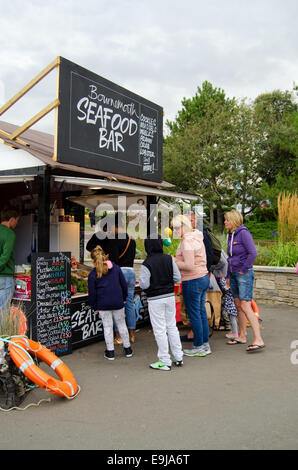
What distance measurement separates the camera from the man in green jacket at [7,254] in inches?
199

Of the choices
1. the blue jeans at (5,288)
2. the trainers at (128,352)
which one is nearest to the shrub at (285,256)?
the trainers at (128,352)

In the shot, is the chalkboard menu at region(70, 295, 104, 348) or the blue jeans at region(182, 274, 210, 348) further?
the chalkboard menu at region(70, 295, 104, 348)

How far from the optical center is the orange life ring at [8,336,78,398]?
→ 365 centimetres

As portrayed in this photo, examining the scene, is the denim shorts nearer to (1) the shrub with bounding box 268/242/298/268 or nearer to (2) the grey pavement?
(2) the grey pavement

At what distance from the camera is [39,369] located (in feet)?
12.3

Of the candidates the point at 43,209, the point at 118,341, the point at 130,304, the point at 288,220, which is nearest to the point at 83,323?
the point at 118,341

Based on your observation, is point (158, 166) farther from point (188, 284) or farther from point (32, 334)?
point (32, 334)

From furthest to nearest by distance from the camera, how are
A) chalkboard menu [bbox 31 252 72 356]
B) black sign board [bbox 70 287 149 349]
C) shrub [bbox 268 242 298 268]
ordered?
shrub [bbox 268 242 298 268] → black sign board [bbox 70 287 149 349] → chalkboard menu [bbox 31 252 72 356]

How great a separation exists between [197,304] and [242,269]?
2.68 feet

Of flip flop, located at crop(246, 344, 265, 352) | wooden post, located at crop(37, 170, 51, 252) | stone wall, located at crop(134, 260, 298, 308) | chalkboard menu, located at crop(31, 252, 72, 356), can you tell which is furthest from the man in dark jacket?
stone wall, located at crop(134, 260, 298, 308)

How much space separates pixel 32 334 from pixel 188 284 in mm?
2106

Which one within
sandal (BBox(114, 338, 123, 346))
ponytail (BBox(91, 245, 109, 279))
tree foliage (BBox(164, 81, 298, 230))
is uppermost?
tree foliage (BBox(164, 81, 298, 230))

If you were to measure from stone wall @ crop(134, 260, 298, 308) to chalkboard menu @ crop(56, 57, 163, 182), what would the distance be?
3.49m
